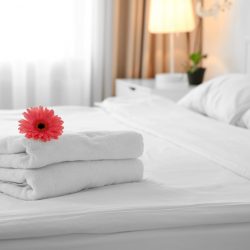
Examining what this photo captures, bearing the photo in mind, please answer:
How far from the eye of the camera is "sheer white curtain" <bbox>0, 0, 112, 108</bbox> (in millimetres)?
4289

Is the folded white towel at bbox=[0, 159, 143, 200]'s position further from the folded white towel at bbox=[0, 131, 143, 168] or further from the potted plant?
the potted plant

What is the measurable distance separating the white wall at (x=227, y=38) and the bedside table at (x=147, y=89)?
31 cm

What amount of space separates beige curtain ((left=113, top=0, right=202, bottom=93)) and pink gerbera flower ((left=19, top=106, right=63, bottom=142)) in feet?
9.50

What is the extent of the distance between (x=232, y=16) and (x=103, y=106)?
1.18 m

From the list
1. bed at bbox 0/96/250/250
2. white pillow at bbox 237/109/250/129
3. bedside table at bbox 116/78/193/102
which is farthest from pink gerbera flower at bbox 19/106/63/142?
bedside table at bbox 116/78/193/102

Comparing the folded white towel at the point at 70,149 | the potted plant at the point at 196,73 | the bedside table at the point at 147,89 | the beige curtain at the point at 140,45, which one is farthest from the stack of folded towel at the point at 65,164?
the beige curtain at the point at 140,45

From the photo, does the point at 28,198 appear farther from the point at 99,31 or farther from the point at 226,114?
the point at 99,31

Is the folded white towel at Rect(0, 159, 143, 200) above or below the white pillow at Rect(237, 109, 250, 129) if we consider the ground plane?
above

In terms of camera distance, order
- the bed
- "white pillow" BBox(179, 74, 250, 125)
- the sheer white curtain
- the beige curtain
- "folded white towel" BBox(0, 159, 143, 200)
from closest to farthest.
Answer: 1. the bed
2. "folded white towel" BBox(0, 159, 143, 200)
3. "white pillow" BBox(179, 74, 250, 125)
4. the sheer white curtain
5. the beige curtain

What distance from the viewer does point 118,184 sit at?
5.72ft

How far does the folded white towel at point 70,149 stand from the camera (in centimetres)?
162

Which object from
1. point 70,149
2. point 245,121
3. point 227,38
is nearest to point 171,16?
point 227,38

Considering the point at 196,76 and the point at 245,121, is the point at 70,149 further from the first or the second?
the point at 196,76

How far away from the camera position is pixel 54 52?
439cm
